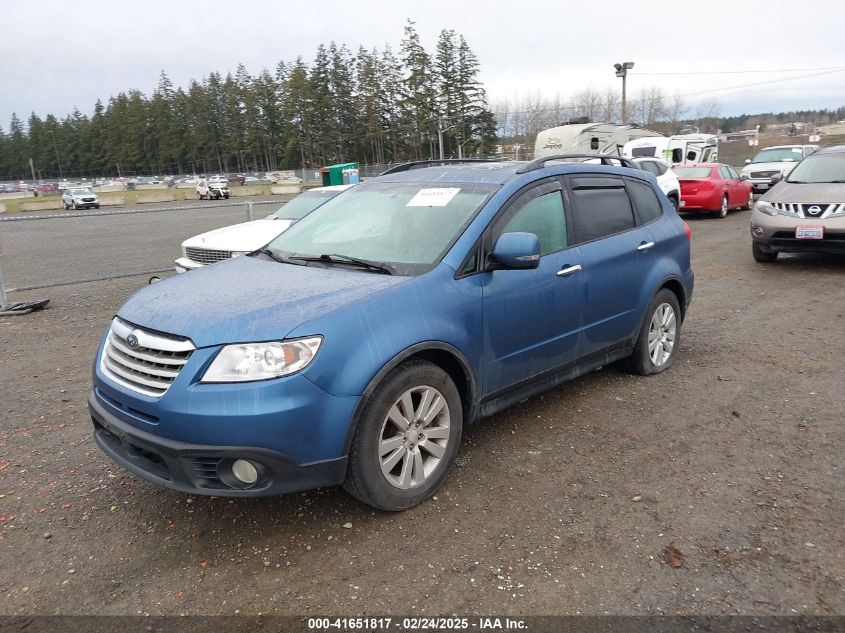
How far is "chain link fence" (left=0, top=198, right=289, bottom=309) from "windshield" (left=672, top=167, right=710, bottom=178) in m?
11.1

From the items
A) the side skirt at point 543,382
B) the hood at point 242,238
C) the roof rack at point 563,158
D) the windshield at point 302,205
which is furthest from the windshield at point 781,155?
the side skirt at point 543,382

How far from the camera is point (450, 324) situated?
3381 millimetres

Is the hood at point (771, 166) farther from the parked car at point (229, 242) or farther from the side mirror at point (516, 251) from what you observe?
the side mirror at point (516, 251)

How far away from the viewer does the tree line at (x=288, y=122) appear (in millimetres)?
72125

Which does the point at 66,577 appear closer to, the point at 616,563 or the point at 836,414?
the point at 616,563

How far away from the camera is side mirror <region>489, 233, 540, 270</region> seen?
3.54 metres

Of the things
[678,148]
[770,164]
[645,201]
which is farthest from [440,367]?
[678,148]

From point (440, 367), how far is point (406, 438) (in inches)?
17.2

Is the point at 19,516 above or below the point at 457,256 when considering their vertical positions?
below

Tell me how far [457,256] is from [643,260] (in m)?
2.04

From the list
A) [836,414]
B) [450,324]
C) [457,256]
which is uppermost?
[457,256]

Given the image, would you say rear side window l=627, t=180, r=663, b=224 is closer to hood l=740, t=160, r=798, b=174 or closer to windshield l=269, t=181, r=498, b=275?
windshield l=269, t=181, r=498, b=275

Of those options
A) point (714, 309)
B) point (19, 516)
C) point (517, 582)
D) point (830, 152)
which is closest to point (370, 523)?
point (517, 582)

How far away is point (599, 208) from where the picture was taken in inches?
184
